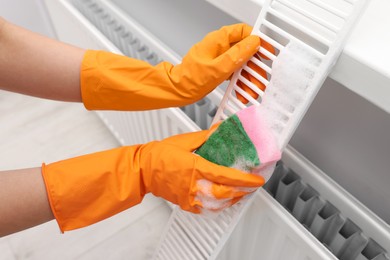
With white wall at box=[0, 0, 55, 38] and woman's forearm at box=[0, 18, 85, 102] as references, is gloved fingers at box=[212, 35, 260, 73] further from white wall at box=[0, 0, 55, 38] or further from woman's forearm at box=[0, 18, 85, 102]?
white wall at box=[0, 0, 55, 38]

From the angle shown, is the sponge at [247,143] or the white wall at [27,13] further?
the white wall at [27,13]

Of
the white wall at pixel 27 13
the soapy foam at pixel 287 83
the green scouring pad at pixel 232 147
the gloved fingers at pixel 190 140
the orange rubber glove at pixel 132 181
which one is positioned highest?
the soapy foam at pixel 287 83

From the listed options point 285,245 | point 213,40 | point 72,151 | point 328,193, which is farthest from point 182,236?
point 72,151

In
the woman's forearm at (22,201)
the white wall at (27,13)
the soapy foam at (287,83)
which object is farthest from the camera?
the white wall at (27,13)

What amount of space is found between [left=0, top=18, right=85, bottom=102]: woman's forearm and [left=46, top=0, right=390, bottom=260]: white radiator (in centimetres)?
26

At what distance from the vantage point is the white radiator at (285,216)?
60 cm

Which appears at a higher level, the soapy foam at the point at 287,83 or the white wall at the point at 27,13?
the soapy foam at the point at 287,83

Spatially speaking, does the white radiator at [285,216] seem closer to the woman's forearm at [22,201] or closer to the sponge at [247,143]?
the sponge at [247,143]

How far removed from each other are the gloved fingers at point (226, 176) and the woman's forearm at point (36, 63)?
0.33 metres

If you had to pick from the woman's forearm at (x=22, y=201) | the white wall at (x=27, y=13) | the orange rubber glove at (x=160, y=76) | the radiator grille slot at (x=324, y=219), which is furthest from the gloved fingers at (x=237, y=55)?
the white wall at (x=27, y=13)

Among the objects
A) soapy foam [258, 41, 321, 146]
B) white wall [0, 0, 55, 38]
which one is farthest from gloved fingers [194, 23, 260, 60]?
white wall [0, 0, 55, 38]

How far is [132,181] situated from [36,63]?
0.32m

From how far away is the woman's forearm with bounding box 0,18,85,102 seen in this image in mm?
659

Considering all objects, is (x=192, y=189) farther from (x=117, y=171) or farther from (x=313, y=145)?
(x=313, y=145)
